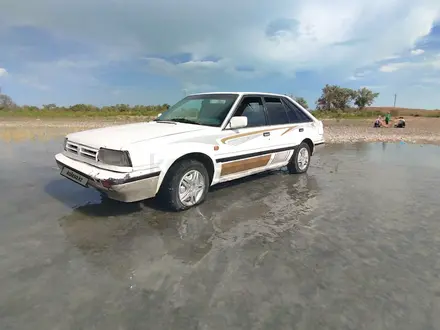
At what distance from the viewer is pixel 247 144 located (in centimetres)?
527

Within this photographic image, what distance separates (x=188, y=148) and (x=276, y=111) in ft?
8.38

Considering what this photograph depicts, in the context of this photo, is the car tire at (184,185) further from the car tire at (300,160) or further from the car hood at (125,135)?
the car tire at (300,160)

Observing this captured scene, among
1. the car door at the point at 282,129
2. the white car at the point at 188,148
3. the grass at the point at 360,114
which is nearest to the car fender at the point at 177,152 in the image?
the white car at the point at 188,148

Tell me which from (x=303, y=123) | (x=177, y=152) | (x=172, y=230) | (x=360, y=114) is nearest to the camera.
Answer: (x=172, y=230)

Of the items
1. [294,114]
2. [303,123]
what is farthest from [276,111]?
[303,123]

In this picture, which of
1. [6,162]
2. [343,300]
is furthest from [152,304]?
[6,162]

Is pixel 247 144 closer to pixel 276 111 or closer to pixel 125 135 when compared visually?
pixel 276 111

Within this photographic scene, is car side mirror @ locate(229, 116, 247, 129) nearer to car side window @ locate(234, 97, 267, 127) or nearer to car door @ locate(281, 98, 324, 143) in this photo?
car side window @ locate(234, 97, 267, 127)

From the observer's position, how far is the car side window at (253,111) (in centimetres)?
534

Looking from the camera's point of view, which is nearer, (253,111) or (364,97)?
(253,111)

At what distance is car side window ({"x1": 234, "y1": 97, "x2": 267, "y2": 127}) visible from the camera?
534cm

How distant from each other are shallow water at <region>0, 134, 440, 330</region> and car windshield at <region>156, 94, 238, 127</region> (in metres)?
1.30

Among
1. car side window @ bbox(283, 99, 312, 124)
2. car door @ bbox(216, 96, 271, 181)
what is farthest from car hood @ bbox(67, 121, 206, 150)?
car side window @ bbox(283, 99, 312, 124)

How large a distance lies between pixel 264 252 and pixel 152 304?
135 cm
